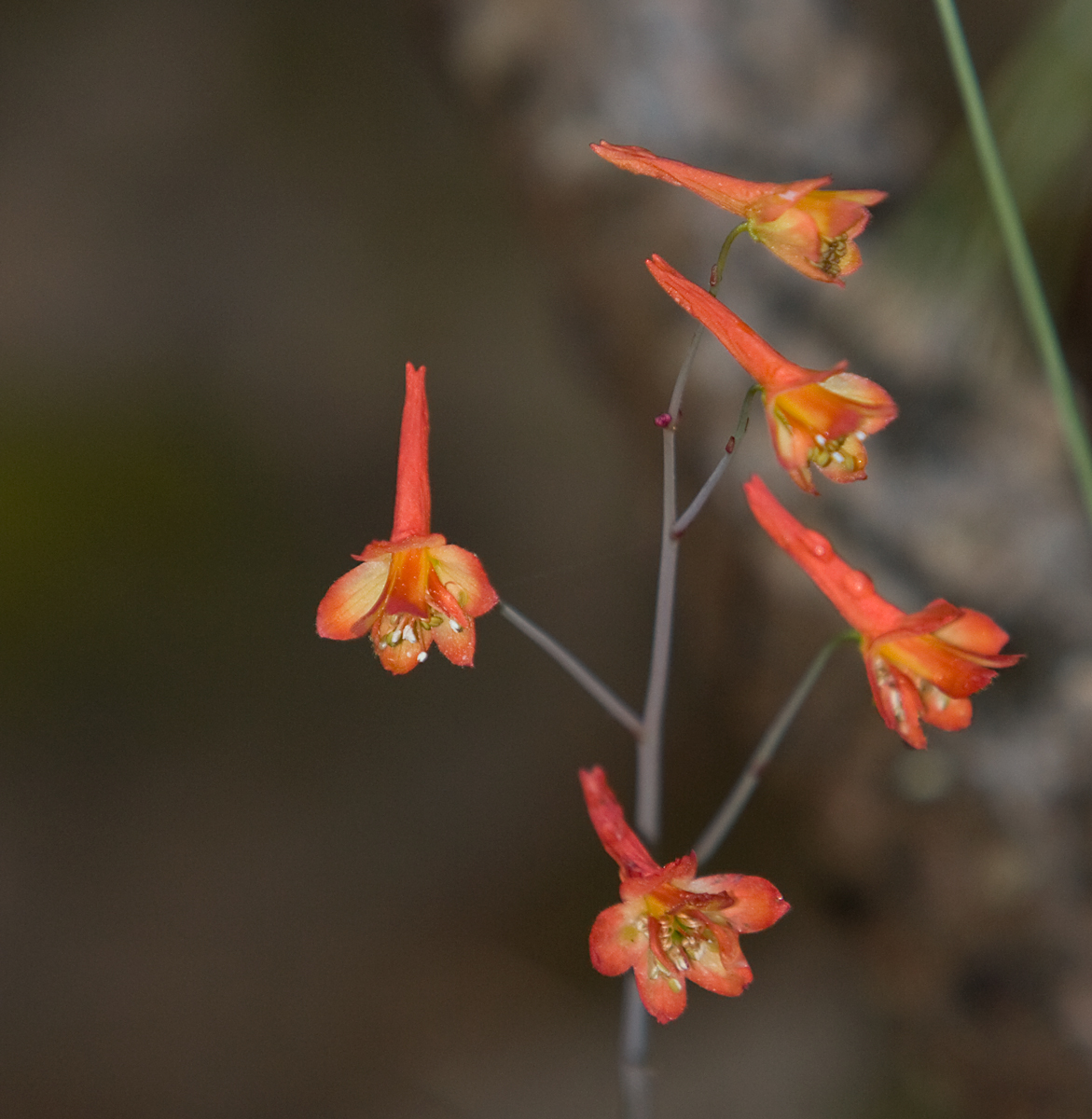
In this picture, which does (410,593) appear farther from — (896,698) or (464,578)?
(896,698)

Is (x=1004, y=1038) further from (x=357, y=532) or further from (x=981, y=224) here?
(x=357, y=532)

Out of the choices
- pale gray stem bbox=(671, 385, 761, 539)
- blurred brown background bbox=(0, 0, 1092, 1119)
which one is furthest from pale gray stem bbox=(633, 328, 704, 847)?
blurred brown background bbox=(0, 0, 1092, 1119)

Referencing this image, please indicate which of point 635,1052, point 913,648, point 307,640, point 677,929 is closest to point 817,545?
point 913,648

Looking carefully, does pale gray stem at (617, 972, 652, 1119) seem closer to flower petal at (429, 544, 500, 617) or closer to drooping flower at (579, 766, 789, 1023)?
drooping flower at (579, 766, 789, 1023)

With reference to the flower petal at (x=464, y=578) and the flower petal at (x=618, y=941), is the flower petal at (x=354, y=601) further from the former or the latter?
the flower petal at (x=618, y=941)

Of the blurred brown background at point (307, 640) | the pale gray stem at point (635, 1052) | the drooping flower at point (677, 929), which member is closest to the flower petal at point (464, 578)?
the drooping flower at point (677, 929)

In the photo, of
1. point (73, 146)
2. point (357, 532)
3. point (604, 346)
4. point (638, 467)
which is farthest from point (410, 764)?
point (73, 146)
